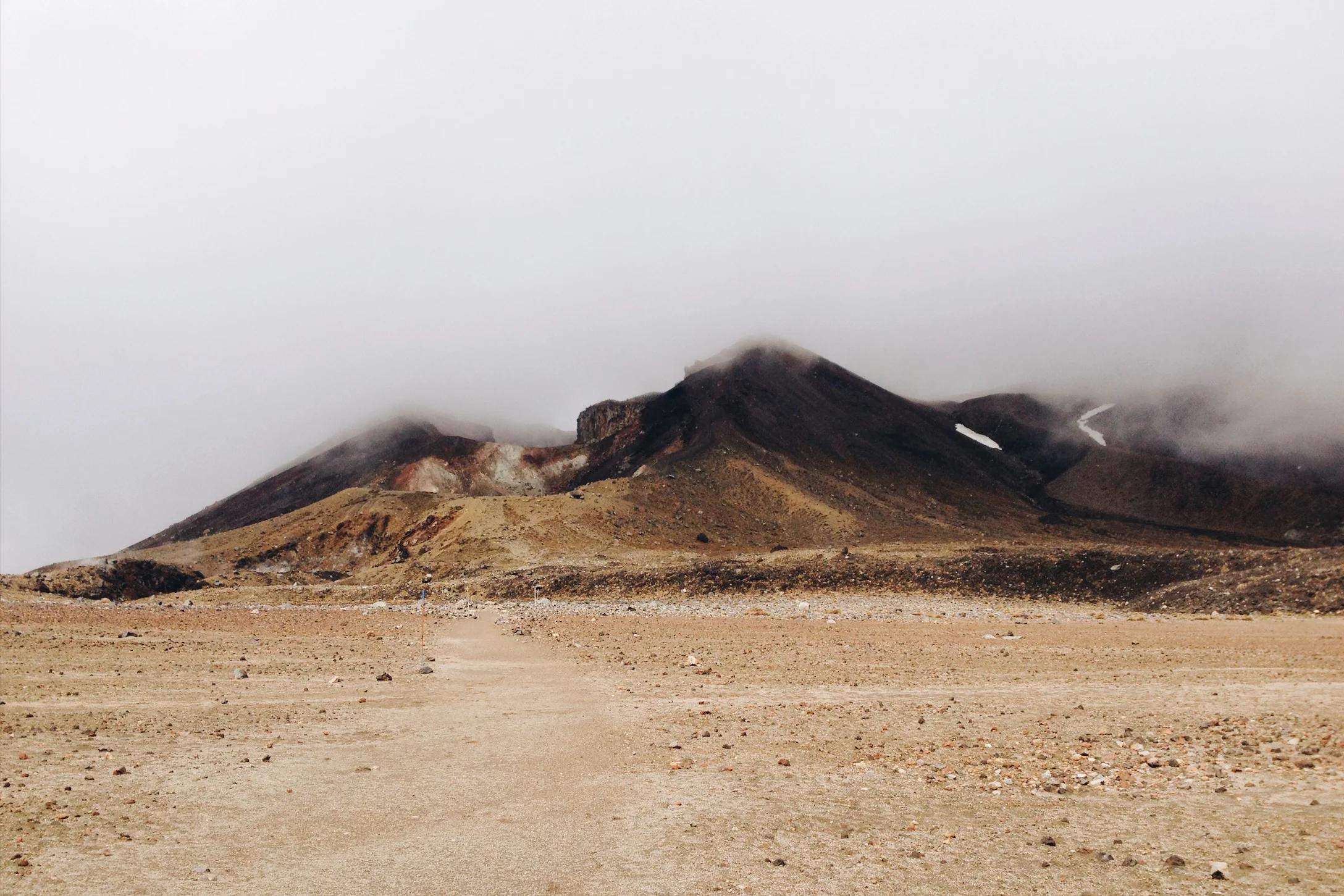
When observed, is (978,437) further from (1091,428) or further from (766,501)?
(766,501)

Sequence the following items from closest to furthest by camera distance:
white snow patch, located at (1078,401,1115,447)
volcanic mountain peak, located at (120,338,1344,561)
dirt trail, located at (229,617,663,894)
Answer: dirt trail, located at (229,617,663,894) < volcanic mountain peak, located at (120,338,1344,561) < white snow patch, located at (1078,401,1115,447)

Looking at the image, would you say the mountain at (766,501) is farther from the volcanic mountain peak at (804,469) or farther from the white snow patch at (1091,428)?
the white snow patch at (1091,428)

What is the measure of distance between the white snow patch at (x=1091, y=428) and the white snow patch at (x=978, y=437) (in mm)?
16146

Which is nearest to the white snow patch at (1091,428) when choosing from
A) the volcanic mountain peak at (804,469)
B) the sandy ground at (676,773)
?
the volcanic mountain peak at (804,469)

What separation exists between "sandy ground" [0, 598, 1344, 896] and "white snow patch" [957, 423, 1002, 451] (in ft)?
429

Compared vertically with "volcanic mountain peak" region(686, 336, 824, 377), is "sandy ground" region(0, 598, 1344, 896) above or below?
below

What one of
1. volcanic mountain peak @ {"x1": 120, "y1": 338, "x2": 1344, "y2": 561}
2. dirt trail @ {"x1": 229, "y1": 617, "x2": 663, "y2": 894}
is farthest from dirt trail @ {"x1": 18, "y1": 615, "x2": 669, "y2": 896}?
volcanic mountain peak @ {"x1": 120, "y1": 338, "x2": 1344, "y2": 561}

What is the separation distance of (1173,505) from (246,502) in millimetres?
130362

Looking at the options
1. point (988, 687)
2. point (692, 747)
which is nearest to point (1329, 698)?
point (988, 687)

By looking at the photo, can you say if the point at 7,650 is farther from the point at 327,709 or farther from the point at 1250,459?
the point at 1250,459

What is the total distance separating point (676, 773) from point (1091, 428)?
164207 millimetres

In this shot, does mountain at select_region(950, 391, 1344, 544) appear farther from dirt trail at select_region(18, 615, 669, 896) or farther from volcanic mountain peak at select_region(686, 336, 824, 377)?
dirt trail at select_region(18, 615, 669, 896)

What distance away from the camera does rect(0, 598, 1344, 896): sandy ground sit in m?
7.02

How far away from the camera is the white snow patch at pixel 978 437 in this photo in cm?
14675
